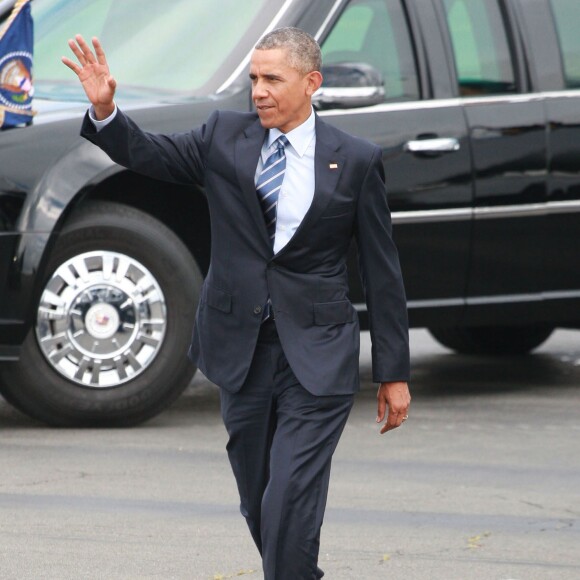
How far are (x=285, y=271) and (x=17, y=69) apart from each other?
10.8ft

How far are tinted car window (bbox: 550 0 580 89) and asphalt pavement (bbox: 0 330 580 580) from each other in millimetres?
1548

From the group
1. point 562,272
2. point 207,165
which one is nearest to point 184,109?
point 562,272

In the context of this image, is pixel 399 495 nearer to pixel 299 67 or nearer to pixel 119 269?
pixel 119 269

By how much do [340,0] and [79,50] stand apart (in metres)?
3.72

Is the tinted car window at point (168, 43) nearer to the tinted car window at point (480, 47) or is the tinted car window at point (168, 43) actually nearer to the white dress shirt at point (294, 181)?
the tinted car window at point (480, 47)

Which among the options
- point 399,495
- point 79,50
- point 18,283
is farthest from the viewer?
point 18,283

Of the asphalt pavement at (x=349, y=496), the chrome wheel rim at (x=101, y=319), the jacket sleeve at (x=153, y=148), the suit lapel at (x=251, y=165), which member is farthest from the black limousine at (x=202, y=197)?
the suit lapel at (x=251, y=165)

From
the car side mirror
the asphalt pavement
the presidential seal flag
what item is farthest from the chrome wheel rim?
the car side mirror

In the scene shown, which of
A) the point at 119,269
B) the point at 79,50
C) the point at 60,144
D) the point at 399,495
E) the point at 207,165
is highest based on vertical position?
the point at 79,50

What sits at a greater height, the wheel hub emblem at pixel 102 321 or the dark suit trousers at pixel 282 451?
the dark suit trousers at pixel 282 451

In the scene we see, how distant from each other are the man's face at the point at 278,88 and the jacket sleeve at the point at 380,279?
24 centimetres

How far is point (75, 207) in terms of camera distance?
24.9 feet

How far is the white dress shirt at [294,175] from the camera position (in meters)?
4.56

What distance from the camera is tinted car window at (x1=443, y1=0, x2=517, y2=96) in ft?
27.2
